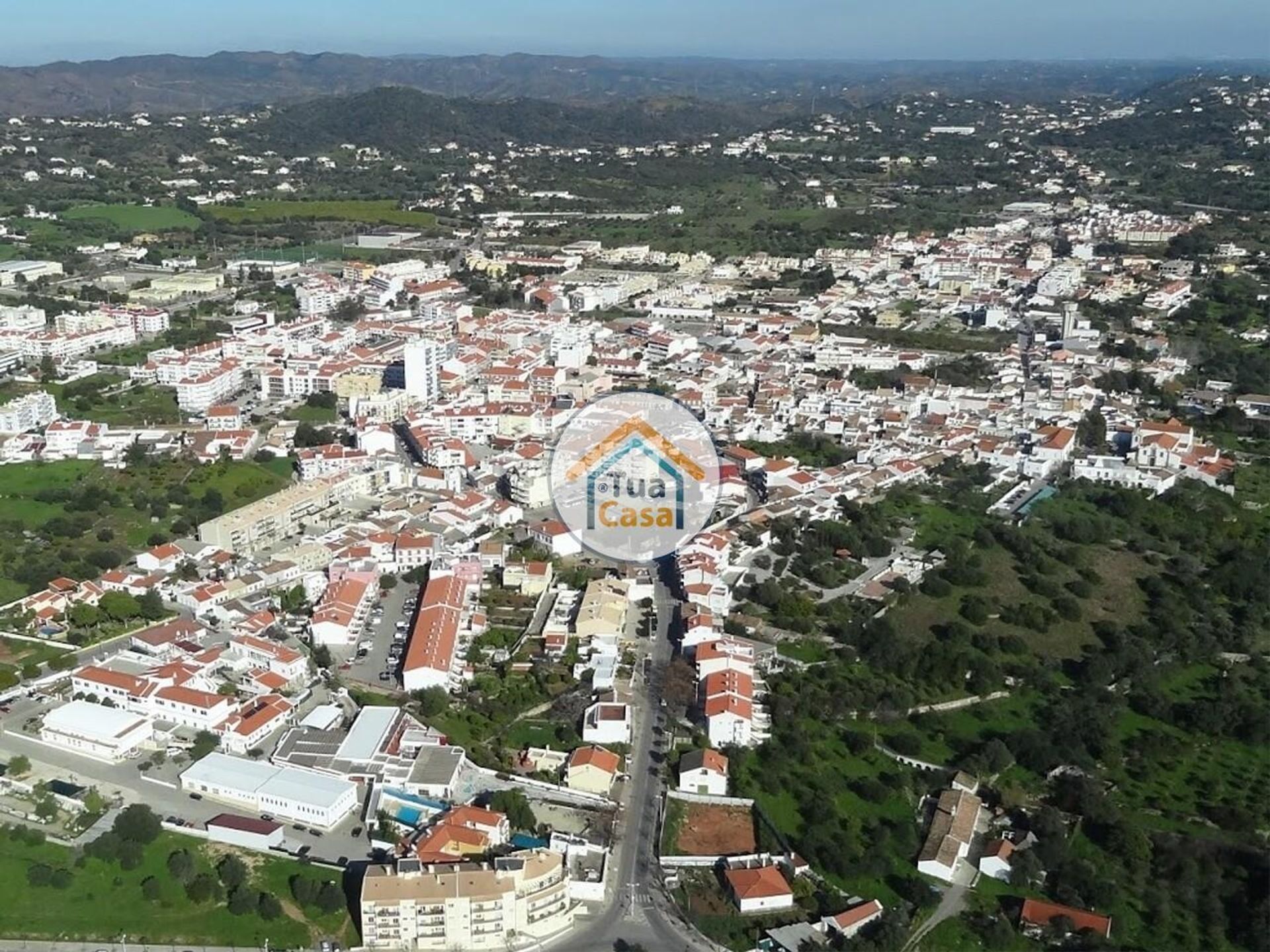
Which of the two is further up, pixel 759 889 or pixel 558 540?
pixel 558 540

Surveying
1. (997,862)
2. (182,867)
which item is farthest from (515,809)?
(997,862)

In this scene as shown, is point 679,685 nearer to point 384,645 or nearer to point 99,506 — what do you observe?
point 384,645

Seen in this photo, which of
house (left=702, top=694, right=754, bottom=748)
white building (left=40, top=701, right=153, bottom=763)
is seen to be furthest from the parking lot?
house (left=702, top=694, right=754, bottom=748)

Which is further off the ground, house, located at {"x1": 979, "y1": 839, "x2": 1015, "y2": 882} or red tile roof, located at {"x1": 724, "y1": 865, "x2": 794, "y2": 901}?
red tile roof, located at {"x1": 724, "y1": 865, "x2": 794, "y2": 901}

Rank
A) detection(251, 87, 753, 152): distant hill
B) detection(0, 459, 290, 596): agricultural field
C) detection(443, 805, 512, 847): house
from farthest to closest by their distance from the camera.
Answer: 1. detection(251, 87, 753, 152): distant hill
2. detection(0, 459, 290, 596): agricultural field
3. detection(443, 805, 512, 847): house

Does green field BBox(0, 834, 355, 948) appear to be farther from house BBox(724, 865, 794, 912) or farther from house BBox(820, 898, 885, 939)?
house BBox(820, 898, 885, 939)
